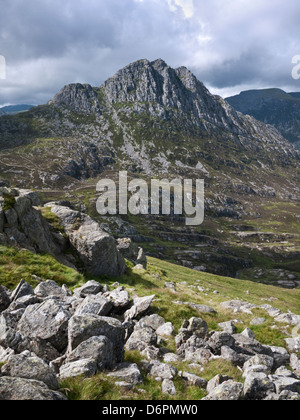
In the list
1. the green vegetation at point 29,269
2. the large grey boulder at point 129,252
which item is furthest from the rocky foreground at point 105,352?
the large grey boulder at point 129,252

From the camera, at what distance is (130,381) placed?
9070 mm

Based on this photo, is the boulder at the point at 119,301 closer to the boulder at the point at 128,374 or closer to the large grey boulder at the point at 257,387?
the boulder at the point at 128,374

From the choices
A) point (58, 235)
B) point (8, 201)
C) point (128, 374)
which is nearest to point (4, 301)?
point (128, 374)

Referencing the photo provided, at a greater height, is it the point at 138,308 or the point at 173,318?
the point at 138,308

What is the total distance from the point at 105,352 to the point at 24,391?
137 inches

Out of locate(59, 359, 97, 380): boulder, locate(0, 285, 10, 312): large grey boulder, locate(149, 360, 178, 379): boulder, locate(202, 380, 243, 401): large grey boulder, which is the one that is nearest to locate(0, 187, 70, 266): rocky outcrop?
locate(0, 285, 10, 312): large grey boulder

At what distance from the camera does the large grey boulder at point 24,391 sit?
6.71m

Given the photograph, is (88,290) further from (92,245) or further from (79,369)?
(79,369)

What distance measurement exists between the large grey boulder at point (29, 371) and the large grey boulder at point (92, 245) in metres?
18.8

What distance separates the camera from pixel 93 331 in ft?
34.4

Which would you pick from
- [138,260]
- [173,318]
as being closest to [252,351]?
[173,318]

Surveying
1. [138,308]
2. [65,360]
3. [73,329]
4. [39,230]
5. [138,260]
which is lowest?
[138,260]

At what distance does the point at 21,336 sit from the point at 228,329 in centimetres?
1376
